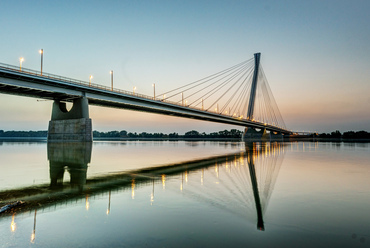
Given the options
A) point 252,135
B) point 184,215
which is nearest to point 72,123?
point 184,215

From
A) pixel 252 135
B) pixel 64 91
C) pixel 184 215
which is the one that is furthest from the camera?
pixel 252 135

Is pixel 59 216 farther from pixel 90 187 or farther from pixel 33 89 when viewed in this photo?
pixel 33 89

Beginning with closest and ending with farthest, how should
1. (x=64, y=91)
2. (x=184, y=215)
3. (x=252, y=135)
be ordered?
1. (x=184, y=215)
2. (x=64, y=91)
3. (x=252, y=135)

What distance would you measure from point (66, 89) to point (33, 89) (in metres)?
5.90

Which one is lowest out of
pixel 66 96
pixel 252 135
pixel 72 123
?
pixel 252 135

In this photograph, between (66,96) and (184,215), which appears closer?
(184,215)

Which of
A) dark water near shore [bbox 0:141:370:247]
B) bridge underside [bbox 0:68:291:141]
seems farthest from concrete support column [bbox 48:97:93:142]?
dark water near shore [bbox 0:141:370:247]

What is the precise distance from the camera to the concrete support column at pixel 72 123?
50.5 metres

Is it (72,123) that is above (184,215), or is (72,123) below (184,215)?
above

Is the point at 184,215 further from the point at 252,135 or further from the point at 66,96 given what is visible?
the point at 252,135

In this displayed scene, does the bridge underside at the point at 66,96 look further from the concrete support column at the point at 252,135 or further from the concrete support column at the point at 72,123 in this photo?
the concrete support column at the point at 252,135

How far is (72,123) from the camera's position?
52.6m

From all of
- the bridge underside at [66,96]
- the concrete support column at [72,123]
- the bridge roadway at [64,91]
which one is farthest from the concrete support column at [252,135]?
the concrete support column at [72,123]

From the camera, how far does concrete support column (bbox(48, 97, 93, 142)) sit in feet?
166
